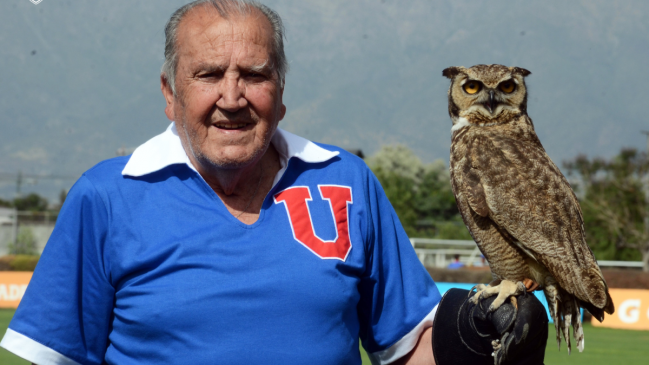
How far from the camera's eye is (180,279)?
1.69 meters

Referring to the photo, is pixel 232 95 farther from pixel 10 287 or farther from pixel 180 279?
pixel 10 287

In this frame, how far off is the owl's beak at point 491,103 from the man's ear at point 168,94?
4.53ft

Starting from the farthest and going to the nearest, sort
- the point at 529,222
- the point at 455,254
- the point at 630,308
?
the point at 455,254 < the point at 630,308 < the point at 529,222

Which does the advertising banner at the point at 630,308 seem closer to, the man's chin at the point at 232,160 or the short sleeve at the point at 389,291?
the short sleeve at the point at 389,291

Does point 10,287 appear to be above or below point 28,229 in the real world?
above

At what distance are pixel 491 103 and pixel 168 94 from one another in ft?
4.65

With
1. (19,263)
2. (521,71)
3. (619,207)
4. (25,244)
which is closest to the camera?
(521,71)

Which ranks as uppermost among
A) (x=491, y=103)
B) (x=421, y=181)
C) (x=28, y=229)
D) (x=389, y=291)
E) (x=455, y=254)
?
(x=491, y=103)

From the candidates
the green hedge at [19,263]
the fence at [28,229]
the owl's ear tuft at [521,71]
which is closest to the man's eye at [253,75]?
the owl's ear tuft at [521,71]

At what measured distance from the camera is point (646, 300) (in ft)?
39.9

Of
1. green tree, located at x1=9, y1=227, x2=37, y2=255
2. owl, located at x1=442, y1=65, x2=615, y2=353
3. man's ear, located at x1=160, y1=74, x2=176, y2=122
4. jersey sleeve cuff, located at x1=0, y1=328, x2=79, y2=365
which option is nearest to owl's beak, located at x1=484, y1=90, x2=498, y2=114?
owl, located at x1=442, y1=65, x2=615, y2=353

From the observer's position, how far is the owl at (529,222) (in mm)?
2227

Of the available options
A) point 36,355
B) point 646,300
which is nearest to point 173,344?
point 36,355

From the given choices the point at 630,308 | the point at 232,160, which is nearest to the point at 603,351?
the point at 630,308
